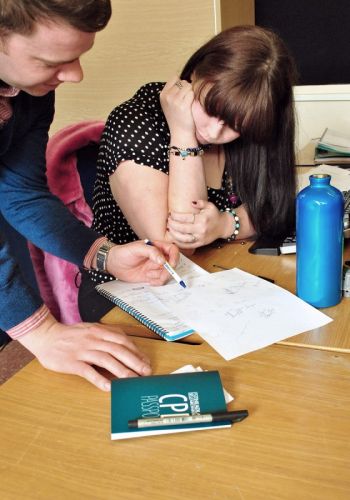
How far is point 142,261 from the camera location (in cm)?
123

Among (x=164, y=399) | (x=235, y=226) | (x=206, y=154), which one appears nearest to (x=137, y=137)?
(x=206, y=154)

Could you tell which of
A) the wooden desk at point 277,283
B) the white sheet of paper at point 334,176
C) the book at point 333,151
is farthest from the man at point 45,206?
the book at point 333,151

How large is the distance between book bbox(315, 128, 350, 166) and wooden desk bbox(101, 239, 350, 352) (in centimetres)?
80

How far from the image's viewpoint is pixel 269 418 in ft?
2.64

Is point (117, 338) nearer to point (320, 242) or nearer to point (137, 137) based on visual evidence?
point (320, 242)

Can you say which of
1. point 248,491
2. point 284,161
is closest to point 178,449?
point 248,491

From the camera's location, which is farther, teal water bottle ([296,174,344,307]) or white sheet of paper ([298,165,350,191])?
white sheet of paper ([298,165,350,191])

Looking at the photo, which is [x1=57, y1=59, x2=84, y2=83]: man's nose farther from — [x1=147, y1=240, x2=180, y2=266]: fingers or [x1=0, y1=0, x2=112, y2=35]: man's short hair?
[x1=147, y1=240, x2=180, y2=266]: fingers

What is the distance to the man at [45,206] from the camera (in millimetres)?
824

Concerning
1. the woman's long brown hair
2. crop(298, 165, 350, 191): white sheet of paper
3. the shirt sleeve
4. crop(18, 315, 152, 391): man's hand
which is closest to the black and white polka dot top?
the shirt sleeve

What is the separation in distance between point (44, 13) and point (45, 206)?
0.56 m

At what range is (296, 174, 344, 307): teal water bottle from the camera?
1024 millimetres

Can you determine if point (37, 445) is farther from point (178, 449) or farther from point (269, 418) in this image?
point (269, 418)

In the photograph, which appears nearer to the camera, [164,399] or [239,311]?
[164,399]
